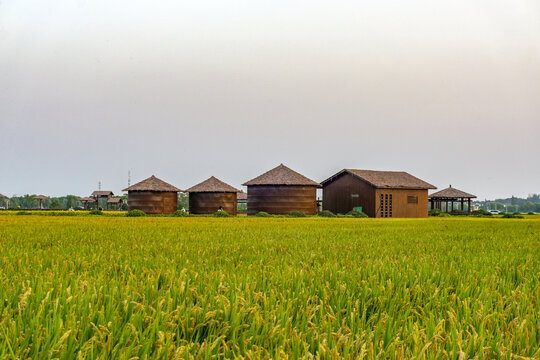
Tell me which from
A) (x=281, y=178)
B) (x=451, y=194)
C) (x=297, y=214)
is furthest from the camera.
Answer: (x=451, y=194)

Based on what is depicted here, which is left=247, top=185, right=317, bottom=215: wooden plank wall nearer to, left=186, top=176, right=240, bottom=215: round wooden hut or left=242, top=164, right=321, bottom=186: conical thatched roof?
left=242, top=164, right=321, bottom=186: conical thatched roof

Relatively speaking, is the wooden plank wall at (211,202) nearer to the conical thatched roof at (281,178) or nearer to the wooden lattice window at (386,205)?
the conical thatched roof at (281,178)

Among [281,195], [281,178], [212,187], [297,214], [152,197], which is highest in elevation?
[281,178]

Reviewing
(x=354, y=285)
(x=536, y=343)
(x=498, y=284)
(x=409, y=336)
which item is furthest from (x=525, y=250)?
(x=409, y=336)

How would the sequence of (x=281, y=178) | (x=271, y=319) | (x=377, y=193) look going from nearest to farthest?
1. (x=271, y=319)
2. (x=377, y=193)
3. (x=281, y=178)

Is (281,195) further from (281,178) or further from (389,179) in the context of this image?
(389,179)

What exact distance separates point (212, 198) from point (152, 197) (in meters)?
7.28

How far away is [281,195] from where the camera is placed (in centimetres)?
5009

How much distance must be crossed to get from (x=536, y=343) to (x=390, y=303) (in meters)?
0.97

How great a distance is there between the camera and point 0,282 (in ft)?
11.1

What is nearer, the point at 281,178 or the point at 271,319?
the point at 271,319

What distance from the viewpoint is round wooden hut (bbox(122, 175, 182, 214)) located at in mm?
53344

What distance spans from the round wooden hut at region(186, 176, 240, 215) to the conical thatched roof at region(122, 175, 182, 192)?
7.88ft

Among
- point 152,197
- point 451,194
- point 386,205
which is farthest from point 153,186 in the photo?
point 451,194
